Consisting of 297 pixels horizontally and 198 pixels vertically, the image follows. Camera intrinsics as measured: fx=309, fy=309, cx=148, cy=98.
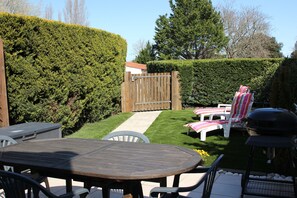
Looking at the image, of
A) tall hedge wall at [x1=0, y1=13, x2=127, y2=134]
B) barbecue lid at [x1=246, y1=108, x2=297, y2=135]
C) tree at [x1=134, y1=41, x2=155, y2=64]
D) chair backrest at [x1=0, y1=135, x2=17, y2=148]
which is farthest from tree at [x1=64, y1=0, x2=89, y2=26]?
barbecue lid at [x1=246, y1=108, x2=297, y2=135]

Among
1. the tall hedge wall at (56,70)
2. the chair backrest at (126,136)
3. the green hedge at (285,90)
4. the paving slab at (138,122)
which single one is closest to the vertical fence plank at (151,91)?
the paving slab at (138,122)

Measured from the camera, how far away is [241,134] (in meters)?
7.77

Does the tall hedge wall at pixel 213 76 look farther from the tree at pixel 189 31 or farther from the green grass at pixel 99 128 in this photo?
the tree at pixel 189 31

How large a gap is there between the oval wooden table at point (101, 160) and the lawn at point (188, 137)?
2.67 m

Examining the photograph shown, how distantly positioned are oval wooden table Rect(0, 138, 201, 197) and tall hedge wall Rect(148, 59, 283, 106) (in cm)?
1007

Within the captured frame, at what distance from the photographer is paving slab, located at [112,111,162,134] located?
888 centimetres

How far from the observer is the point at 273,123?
12.4 ft

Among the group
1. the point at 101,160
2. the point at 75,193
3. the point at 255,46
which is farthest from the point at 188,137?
the point at 255,46

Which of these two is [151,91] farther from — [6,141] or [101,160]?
[101,160]

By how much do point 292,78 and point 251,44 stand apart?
26.8 meters

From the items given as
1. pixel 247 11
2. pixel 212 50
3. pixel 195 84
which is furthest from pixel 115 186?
pixel 247 11

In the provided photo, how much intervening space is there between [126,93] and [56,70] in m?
4.98

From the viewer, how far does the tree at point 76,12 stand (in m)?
29.2

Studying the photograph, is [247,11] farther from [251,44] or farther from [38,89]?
[38,89]
